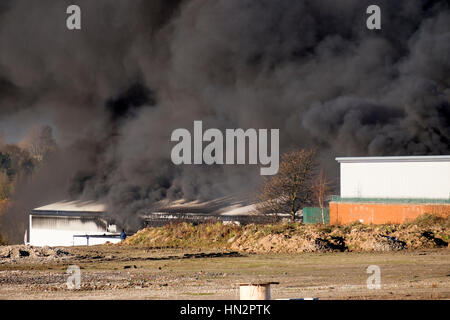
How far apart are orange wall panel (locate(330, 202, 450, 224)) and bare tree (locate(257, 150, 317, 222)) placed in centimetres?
478

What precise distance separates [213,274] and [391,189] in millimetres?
20445

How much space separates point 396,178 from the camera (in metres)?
45.4

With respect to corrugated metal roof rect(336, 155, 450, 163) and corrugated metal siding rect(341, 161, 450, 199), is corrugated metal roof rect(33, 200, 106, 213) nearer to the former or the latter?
corrugated metal siding rect(341, 161, 450, 199)

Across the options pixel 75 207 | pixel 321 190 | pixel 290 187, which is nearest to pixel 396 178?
pixel 321 190

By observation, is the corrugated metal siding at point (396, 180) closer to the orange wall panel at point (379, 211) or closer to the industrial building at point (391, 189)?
the industrial building at point (391, 189)

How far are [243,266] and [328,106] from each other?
108ft

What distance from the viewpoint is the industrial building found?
43.6 metres

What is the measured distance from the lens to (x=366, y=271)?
1070 inches

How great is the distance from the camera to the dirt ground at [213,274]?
69.3 feet

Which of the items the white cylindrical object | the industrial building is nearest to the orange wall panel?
the industrial building

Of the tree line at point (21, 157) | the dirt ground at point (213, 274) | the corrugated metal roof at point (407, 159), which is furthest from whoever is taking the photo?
the tree line at point (21, 157)

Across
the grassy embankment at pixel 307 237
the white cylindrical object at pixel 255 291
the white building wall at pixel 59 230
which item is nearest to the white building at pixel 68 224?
the white building wall at pixel 59 230

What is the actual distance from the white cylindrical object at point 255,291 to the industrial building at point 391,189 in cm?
2864
